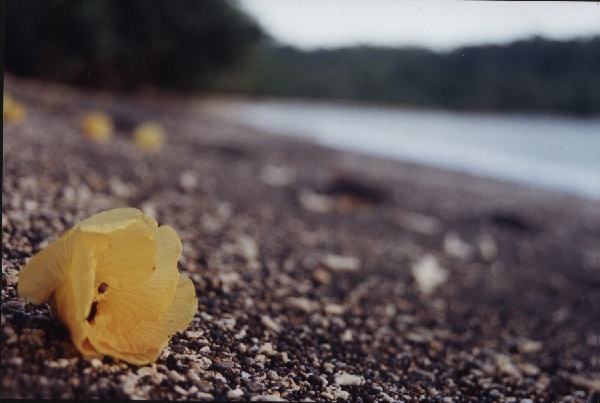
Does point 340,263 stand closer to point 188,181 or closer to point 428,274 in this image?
point 428,274

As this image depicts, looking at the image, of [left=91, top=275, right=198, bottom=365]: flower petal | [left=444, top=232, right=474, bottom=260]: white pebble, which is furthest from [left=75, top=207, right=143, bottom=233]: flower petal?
[left=444, top=232, right=474, bottom=260]: white pebble

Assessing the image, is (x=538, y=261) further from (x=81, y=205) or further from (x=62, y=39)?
(x=62, y=39)

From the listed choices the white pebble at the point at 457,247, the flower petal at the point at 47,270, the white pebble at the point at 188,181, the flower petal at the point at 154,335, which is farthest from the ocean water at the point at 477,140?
the flower petal at the point at 47,270

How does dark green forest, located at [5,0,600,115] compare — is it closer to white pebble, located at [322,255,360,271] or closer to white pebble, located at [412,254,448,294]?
white pebble, located at [412,254,448,294]

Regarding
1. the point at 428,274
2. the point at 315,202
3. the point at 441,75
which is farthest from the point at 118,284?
the point at 441,75

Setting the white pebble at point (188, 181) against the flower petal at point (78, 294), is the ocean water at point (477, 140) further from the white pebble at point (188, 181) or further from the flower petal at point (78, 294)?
the flower petal at point (78, 294)

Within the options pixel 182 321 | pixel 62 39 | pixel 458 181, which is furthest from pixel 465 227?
pixel 62 39
